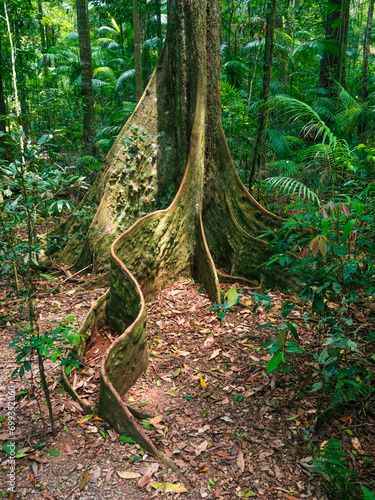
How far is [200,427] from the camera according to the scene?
2.55m

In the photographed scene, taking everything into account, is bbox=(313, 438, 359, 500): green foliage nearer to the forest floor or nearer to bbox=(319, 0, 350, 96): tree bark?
the forest floor

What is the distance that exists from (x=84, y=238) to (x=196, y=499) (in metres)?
3.82

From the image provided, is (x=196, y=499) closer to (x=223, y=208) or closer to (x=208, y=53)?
(x=223, y=208)

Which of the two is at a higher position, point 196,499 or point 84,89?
point 84,89

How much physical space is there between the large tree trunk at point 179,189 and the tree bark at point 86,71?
2820 millimetres

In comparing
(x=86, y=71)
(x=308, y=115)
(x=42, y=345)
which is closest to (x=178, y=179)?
(x=308, y=115)

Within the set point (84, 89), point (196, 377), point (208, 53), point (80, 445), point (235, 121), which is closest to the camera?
point (80, 445)

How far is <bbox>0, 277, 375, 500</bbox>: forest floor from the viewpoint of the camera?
6.86 feet

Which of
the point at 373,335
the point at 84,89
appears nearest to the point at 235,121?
the point at 84,89

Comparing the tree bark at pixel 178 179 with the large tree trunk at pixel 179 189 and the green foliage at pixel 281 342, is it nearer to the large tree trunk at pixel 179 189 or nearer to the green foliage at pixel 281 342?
the large tree trunk at pixel 179 189

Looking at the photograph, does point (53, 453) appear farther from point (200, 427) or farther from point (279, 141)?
point (279, 141)

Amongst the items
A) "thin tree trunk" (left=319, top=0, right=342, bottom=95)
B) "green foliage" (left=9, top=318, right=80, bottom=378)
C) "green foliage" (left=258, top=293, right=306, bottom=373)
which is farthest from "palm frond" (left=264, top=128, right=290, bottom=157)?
"green foliage" (left=9, top=318, right=80, bottom=378)

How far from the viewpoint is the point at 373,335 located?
2.20 meters

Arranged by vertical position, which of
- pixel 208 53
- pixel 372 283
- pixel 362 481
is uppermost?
pixel 208 53
